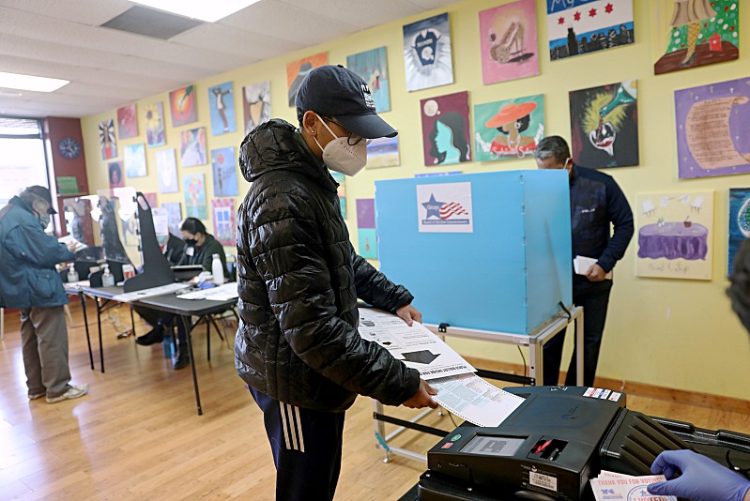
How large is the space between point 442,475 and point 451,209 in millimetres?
1121

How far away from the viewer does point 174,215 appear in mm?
5648

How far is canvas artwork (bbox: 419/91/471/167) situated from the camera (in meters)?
3.40

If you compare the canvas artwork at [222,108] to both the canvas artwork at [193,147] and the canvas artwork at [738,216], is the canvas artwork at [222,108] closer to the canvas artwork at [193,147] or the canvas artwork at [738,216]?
the canvas artwork at [193,147]

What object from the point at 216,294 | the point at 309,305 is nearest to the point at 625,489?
the point at 309,305

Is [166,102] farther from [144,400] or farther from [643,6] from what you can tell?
[643,6]

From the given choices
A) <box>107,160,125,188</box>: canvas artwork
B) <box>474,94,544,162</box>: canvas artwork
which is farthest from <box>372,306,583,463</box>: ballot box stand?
<box>107,160,125,188</box>: canvas artwork

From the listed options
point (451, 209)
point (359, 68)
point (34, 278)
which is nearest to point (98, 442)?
point (34, 278)

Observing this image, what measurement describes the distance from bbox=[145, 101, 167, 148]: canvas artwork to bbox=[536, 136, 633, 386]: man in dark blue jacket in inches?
176

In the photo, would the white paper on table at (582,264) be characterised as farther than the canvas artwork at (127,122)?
No

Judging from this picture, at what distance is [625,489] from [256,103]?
4337mm

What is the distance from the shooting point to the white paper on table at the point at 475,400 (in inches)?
42.4

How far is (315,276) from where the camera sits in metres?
1.08

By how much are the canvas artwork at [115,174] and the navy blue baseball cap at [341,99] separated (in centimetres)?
583

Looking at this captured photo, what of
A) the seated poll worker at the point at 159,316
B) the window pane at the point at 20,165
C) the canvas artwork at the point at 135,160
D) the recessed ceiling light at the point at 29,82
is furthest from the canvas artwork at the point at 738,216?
the window pane at the point at 20,165
